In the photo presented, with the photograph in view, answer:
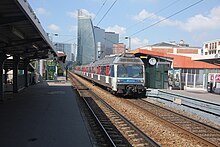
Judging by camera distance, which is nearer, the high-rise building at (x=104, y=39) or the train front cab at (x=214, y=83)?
the train front cab at (x=214, y=83)

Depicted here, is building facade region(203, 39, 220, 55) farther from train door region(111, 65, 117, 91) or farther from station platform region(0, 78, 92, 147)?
station platform region(0, 78, 92, 147)

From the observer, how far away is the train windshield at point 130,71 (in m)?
18.1

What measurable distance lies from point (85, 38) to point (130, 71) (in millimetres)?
46725

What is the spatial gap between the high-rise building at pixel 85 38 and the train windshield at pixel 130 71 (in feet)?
118

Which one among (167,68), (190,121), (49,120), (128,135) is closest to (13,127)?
(49,120)

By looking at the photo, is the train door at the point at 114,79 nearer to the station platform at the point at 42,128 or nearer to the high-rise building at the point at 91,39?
the station platform at the point at 42,128

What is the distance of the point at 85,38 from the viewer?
63531 mm

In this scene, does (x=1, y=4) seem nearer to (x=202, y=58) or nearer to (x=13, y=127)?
(x=13, y=127)

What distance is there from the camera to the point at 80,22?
6072cm

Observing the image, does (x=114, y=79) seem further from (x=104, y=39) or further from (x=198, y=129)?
(x=104, y=39)

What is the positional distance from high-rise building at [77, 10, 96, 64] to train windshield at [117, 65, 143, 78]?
35893 millimetres

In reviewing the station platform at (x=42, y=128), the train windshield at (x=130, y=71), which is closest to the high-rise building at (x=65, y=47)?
the train windshield at (x=130, y=71)

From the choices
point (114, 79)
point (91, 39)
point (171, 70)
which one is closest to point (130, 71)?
point (114, 79)

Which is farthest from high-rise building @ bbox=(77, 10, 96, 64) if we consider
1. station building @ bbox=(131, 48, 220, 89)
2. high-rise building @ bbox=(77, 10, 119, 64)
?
station building @ bbox=(131, 48, 220, 89)
